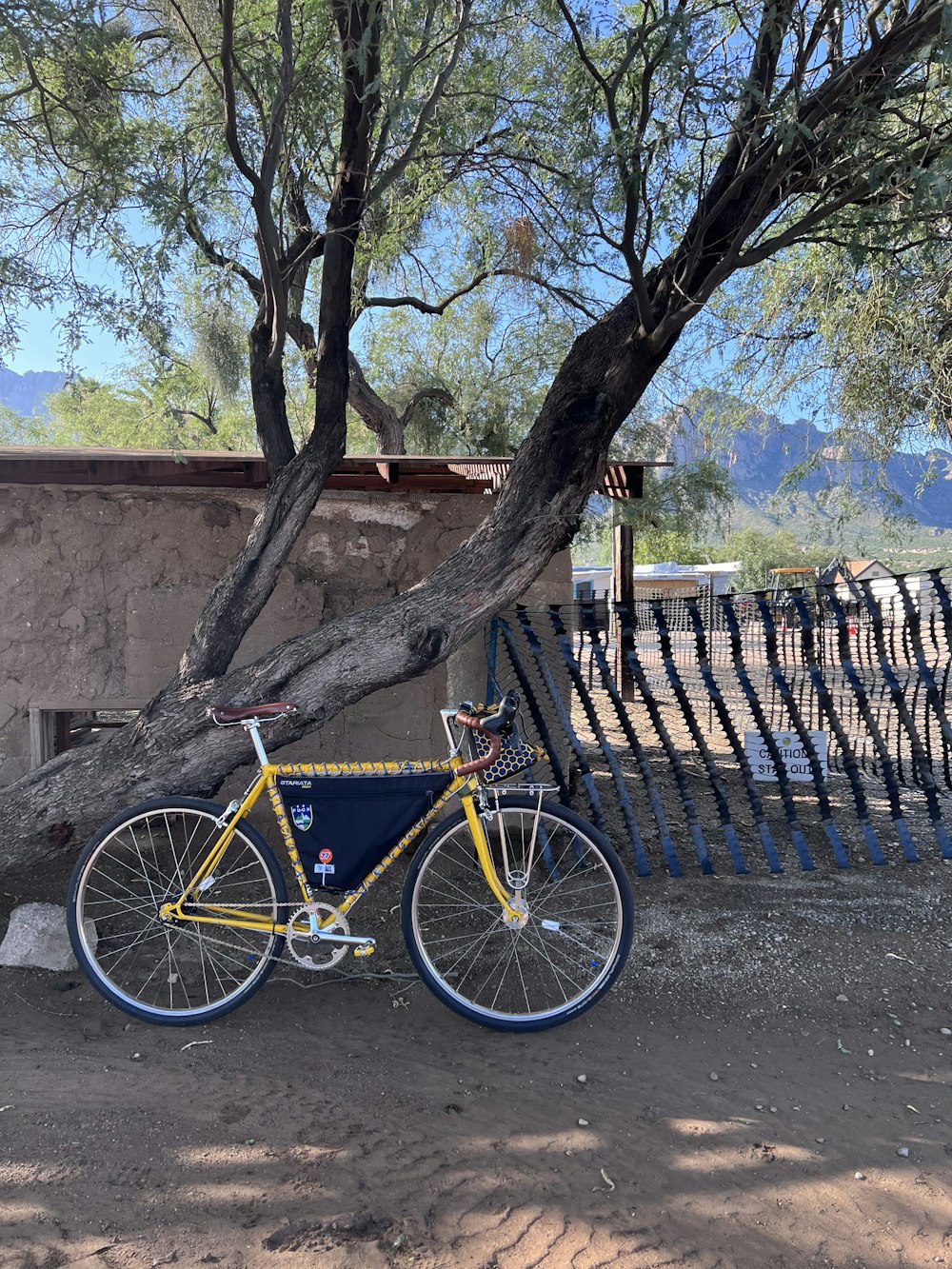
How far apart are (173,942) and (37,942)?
1.77ft

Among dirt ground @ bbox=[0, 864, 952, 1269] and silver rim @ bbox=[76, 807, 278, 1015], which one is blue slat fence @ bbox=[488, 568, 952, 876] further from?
silver rim @ bbox=[76, 807, 278, 1015]

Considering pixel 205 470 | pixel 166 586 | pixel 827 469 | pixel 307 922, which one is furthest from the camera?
pixel 827 469

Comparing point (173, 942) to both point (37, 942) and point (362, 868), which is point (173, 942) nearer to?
point (37, 942)

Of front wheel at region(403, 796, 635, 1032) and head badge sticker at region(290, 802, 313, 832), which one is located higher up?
head badge sticker at region(290, 802, 313, 832)

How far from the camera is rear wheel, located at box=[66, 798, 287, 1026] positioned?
10.2 feet

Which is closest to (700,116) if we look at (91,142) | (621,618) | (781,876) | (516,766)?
(621,618)

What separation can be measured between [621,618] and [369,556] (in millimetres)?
1677

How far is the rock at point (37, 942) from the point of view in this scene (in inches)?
136

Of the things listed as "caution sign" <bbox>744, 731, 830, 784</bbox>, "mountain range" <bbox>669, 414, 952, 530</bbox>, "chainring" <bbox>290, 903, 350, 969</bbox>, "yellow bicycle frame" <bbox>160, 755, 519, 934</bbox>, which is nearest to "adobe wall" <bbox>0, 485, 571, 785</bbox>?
"yellow bicycle frame" <bbox>160, 755, 519, 934</bbox>

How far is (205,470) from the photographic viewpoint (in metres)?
4.81

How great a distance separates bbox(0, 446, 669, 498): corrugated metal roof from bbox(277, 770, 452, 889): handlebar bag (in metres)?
2.15

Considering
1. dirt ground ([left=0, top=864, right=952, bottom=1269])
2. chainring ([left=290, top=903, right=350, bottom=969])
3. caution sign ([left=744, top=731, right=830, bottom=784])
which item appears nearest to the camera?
dirt ground ([left=0, top=864, right=952, bottom=1269])

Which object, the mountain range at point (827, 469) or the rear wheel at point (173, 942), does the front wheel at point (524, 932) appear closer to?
the rear wheel at point (173, 942)


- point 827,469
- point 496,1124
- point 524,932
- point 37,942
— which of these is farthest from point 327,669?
point 827,469
